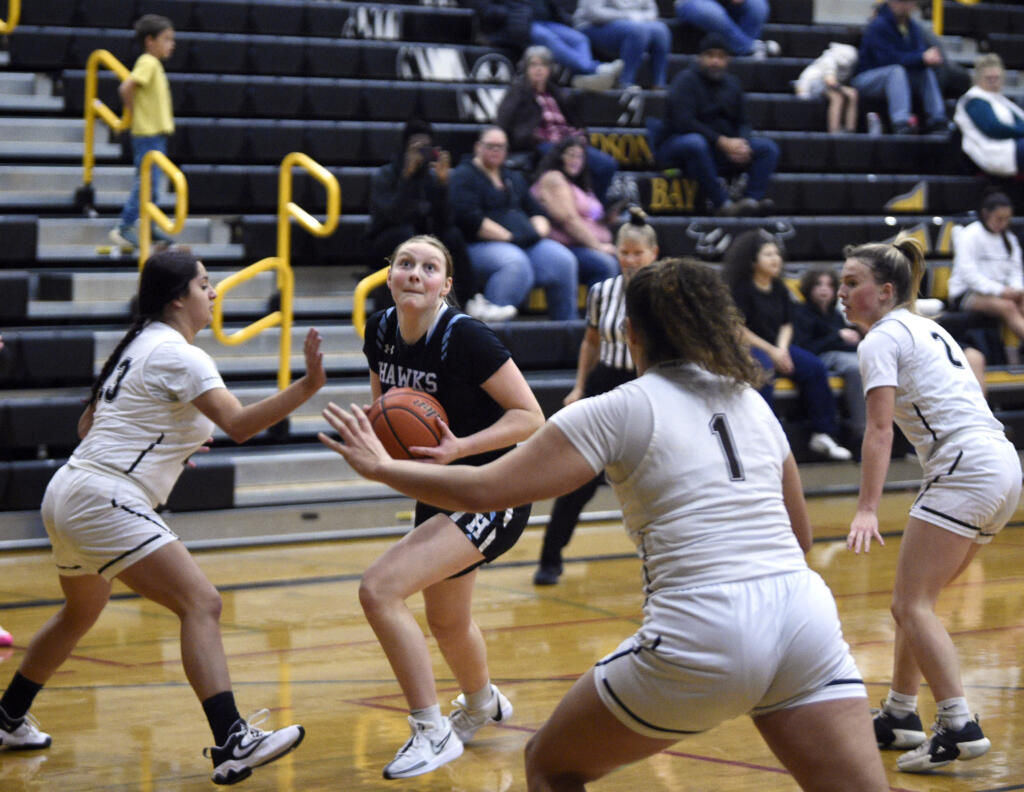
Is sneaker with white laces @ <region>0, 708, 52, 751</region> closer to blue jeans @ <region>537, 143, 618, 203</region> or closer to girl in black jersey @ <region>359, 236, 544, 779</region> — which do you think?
girl in black jersey @ <region>359, 236, 544, 779</region>

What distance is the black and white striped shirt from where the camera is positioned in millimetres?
6703

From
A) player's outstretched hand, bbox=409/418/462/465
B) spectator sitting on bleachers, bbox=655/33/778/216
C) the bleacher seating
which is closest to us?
player's outstretched hand, bbox=409/418/462/465

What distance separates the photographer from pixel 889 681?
517cm

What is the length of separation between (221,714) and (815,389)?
6.24 meters

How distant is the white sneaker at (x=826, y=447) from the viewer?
9.51 m

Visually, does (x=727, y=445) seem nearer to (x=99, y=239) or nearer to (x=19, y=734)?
(x=19, y=734)

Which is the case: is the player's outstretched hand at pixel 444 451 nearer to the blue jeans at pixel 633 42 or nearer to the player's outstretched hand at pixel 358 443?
the player's outstretched hand at pixel 358 443

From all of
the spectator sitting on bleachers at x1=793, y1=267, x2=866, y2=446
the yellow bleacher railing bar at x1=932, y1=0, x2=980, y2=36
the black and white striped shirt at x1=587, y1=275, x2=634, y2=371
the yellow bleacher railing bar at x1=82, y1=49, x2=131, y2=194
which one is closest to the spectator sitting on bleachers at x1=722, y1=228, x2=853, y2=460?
the spectator sitting on bleachers at x1=793, y1=267, x2=866, y2=446

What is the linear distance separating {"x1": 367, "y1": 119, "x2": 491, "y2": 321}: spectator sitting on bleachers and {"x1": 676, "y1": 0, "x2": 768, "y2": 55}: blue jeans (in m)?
4.46

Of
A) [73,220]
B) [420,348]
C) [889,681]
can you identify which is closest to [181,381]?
[420,348]

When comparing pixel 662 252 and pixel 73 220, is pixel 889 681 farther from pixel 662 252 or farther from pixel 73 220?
pixel 73 220

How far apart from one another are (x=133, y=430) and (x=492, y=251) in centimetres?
523

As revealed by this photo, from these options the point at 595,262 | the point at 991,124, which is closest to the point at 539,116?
the point at 595,262

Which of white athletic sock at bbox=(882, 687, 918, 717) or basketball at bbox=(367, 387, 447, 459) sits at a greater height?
basketball at bbox=(367, 387, 447, 459)
